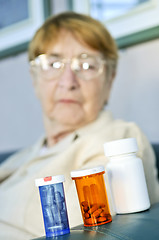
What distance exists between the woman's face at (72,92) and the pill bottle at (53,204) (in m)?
0.76

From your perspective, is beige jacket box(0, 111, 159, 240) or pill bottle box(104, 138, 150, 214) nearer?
pill bottle box(104, 138, 150, 214)

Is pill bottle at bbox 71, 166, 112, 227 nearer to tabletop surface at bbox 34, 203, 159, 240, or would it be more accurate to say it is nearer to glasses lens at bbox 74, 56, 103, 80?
tabletop surface at bbox 34, 203, 159, 240

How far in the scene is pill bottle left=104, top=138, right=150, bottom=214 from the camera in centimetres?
87

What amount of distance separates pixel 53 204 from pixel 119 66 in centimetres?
119

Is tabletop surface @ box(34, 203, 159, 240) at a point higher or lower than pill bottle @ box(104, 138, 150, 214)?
lower

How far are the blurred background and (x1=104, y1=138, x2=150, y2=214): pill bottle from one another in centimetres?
88

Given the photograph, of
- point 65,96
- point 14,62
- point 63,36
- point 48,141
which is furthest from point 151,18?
point 14,62

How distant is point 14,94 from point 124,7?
85cm

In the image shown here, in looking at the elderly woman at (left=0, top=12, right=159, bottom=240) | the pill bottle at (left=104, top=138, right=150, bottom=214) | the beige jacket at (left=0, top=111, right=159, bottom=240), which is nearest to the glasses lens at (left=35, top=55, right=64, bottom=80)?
the elderly woman at (left=0, top=12, right=159, bottom=240)

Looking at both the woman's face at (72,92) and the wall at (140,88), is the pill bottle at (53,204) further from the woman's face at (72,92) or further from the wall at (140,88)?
the wall at (140,88)

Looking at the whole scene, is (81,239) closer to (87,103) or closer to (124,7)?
(87,103)

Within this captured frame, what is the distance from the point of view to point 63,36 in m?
1.51

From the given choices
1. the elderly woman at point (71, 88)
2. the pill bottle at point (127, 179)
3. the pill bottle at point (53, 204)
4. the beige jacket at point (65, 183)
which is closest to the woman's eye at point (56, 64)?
the elderly woman at point (71, 88)

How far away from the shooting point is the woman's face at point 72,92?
1.49 m
